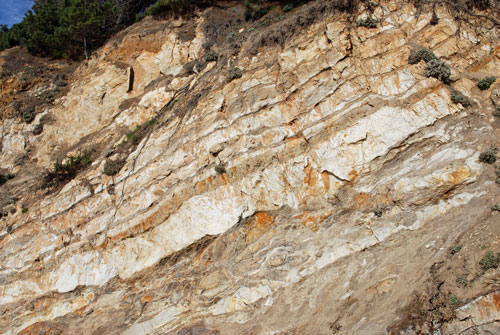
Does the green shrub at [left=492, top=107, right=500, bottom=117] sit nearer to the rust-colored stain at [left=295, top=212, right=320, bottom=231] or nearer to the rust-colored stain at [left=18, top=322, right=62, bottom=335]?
the rust-colored stain at [left=295, top=212, right=320, bottom=231]

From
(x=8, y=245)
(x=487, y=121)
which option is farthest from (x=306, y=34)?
(x=8, y=245)

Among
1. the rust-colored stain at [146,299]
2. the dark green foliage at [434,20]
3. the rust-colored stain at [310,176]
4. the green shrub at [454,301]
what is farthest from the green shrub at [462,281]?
A: the rust-colored stain at [146,299]

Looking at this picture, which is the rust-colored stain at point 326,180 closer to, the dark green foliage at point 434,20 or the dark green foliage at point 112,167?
the dark green foliage at point 434,20

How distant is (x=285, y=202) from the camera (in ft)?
32.6

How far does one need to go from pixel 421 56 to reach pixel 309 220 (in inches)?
250

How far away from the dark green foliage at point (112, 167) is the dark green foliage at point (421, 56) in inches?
439

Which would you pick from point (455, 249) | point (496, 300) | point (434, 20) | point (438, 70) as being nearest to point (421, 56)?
point (438, 70)

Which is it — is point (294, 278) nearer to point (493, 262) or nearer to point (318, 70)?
point (493, 262)

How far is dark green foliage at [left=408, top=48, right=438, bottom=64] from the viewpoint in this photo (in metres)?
9.82

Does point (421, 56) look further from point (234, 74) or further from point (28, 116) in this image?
point (28, 116)

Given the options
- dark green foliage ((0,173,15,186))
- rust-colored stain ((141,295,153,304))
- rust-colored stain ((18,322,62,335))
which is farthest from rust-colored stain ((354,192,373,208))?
dark green foliage ((0,173,15,186))

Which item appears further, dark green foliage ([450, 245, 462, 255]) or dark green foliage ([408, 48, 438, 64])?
dark green foliage ([408, 48, 438, 64])

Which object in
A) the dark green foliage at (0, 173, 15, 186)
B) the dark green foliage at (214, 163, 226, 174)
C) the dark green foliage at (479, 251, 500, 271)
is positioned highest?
the dark green foliage at (0, 173, 15, 186)

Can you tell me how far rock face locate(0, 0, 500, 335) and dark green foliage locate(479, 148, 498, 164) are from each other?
14 cm
